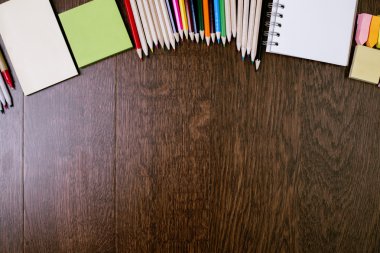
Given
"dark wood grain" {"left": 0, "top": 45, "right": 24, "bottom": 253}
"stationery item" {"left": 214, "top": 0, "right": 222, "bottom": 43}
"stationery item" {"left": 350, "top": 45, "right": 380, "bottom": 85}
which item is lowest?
"dark wood grain" {"left": 0, "top": 45, "right": 24, "bottom": 253}

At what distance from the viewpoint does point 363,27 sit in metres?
0.67

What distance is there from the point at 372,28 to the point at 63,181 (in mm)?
633

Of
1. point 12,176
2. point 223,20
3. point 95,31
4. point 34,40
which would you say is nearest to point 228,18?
point 223,20

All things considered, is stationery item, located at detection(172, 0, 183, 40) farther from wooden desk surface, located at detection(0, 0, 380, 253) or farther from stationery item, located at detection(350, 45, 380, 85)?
stationery item, located at detection(350, 45, 380, 85)

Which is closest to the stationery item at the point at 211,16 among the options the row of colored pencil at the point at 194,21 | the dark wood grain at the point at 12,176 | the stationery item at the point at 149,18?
the row of colored pencil at the point at 194,21

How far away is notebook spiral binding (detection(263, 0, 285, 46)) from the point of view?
0.65 m

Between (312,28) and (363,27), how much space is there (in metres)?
0.10

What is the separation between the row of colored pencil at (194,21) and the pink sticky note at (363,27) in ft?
0.60

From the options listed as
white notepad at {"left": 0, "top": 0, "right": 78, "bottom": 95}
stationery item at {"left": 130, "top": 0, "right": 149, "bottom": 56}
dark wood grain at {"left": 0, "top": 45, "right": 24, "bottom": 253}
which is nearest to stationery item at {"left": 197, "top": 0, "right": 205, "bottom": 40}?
stationery item at {"left": 130, "top": 0, "right": 149, "bottom": 56}

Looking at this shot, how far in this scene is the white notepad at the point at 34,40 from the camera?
25.9 inches

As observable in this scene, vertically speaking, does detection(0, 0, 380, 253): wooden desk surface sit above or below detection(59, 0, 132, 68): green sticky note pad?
below

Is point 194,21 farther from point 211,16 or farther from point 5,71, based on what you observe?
point 5,71

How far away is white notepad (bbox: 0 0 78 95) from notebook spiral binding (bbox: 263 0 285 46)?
0.35 meters

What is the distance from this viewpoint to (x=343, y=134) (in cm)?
69
